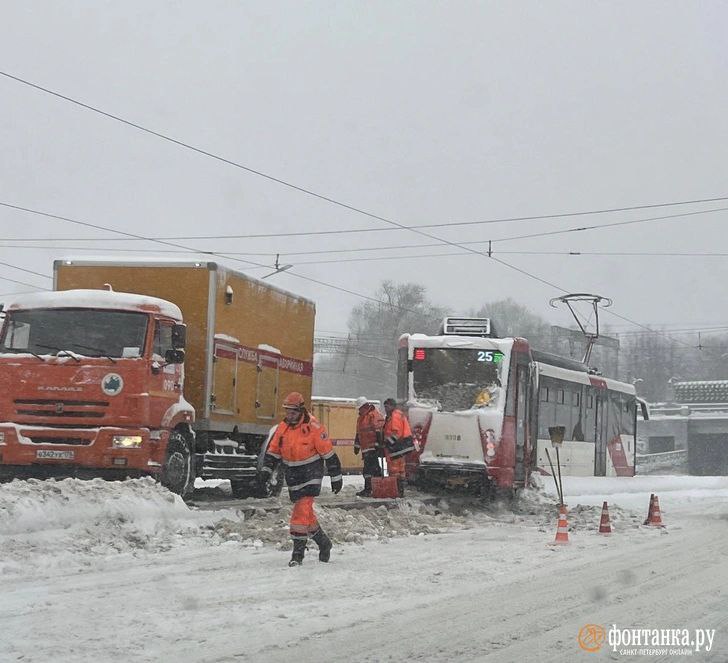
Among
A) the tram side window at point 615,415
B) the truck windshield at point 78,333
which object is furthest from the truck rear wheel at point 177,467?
the tram side window at point 615,415

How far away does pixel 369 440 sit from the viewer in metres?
18.9

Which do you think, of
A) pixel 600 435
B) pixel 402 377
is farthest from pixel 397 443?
pixel 600 435

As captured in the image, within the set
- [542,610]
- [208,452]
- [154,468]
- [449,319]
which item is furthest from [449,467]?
[542,610]

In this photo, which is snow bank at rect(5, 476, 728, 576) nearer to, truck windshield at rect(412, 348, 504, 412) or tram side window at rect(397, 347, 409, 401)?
truck windshield at rect(412, 348, 504, 412)

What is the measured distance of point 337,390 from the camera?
96.2 metres

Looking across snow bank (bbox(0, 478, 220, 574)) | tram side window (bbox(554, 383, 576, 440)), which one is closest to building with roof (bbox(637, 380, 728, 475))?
tram side window (bbox(554, 383, 576, 440))

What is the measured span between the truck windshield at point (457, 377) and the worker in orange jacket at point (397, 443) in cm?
161

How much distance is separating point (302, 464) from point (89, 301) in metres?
5.26

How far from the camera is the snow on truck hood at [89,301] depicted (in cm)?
1459

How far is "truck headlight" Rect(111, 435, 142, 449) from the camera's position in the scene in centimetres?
1394

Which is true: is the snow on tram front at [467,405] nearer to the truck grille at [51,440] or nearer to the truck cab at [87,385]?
the truck cab at [87,385]

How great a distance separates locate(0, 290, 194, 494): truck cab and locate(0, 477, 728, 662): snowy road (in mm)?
1646

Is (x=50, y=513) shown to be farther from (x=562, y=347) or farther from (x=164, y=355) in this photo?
(x=562, y=347)

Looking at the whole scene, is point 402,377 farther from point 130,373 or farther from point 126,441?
point 126,441
